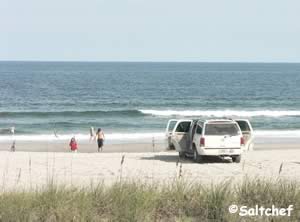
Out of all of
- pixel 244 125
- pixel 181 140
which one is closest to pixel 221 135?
Result: pixel 181 140

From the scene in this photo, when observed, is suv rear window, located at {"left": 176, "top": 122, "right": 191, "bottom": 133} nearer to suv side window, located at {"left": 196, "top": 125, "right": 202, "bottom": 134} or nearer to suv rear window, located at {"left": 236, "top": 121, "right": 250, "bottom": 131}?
suv side window, located at {"left": 196, "top": 125, "right": 202, "bottom": 134}

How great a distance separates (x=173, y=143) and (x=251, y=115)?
32.1 meters

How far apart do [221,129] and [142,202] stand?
11.4 meters

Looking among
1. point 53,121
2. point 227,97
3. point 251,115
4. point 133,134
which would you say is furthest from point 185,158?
point 227,97

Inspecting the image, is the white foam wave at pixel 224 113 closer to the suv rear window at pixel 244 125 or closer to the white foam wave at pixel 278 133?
the white foam wave at pixel 278 133

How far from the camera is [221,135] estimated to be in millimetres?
18719

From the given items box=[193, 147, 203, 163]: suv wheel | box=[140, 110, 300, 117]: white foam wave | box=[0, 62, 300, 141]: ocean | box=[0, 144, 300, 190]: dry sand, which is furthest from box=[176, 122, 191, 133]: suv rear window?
box=[140, 110, 300, 117]: white foam wave

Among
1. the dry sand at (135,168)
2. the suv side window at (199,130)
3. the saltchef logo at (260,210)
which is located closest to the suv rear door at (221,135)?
the suv side window at (199,130)

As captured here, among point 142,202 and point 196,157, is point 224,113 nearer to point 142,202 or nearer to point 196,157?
point 196,157

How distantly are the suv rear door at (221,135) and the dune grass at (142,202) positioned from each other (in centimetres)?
1013

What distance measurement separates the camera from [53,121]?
46.1 metres

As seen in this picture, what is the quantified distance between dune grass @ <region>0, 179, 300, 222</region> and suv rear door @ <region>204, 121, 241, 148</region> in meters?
10.1

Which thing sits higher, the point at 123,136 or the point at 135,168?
the point at 135,168

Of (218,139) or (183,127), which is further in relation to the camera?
(183,127)
